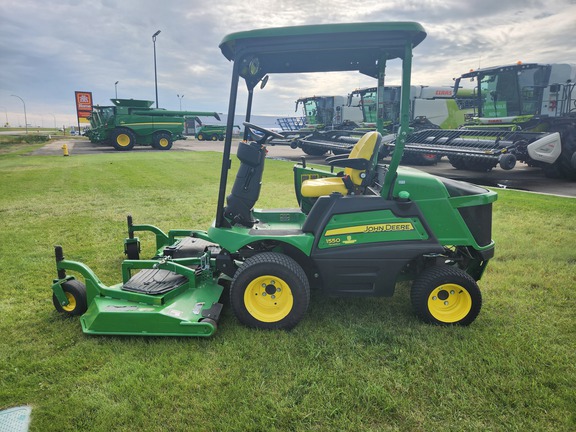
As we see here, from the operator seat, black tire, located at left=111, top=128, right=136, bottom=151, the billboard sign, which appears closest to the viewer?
the operator seat

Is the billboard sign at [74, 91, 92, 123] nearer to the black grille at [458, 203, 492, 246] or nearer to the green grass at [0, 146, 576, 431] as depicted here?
the green grass at [0, 146, 576, 431]

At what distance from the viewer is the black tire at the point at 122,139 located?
895 inches

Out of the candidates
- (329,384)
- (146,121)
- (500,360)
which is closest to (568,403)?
(500,360)

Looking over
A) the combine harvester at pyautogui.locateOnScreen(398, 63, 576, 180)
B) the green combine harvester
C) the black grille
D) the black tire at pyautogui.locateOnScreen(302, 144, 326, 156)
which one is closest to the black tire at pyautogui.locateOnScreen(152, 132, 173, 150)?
the green combine harvester

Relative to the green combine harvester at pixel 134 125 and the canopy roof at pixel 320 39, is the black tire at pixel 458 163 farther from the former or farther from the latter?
the green combine harvester at pixel 134 125

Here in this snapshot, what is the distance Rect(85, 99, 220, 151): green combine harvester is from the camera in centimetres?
2262

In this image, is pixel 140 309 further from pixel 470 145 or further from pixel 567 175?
pixel 567 175

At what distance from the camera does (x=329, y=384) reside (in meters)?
2.49

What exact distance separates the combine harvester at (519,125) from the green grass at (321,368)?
25.6 feet

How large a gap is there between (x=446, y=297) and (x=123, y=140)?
914 inches

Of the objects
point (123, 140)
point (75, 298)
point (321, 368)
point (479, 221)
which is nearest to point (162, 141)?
point (123, 140)

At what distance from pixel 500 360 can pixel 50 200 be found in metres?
8.89

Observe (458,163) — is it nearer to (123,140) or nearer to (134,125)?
(134,125)

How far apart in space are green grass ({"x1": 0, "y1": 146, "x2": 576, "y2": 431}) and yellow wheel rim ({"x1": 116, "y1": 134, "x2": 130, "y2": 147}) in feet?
66.2
